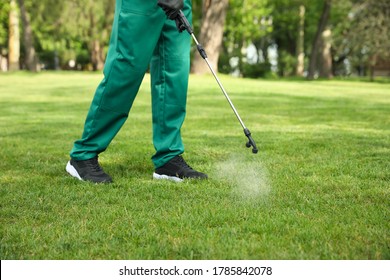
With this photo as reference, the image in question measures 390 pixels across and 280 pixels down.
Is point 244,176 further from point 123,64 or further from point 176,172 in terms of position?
point 123,64

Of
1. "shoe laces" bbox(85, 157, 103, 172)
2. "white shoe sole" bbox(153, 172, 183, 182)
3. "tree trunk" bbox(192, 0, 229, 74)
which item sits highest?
"tree trunk" bbox(192, 0, 229, 74)

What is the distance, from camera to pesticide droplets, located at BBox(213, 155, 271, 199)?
12.7 feet

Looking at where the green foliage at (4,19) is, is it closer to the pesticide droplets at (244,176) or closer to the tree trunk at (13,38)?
the tree trunk at (13,38)

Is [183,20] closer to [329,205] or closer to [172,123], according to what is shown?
[172,123]

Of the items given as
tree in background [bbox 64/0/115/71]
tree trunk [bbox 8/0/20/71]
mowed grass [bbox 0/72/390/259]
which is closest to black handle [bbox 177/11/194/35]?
mowed grass [bbox 0/72/390/259]

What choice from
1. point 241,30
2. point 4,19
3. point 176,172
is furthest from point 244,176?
point 4,19

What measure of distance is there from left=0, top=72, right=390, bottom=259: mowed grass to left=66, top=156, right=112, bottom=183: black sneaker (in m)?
0.09

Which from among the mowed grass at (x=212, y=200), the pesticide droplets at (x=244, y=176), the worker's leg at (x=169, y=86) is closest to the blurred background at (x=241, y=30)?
the mowed grass at (x=212, y=200)

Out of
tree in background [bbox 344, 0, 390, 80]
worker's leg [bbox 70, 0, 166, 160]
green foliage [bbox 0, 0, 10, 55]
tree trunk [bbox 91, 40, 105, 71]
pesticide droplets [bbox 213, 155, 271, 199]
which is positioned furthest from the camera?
tree trunk [bbox 91, 40, 105, 71]

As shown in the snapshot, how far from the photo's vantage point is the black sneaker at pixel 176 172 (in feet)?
14.4

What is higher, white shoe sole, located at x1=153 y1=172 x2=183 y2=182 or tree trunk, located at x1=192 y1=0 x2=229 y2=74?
tree trunk, located at x1=192 y1=0 x2=229 y2=74

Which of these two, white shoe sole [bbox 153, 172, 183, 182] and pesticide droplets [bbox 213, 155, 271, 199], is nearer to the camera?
pesticide droplets [bbox 213, 155, 271, 199]

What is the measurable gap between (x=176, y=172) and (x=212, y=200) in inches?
32.9

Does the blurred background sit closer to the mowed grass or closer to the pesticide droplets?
the mowed grass
